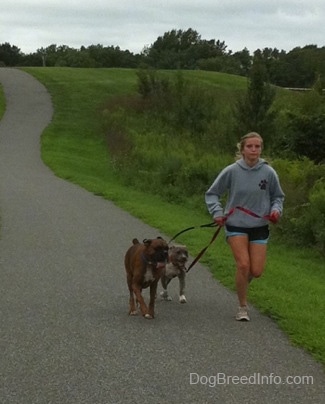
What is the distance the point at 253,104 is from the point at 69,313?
26.6 metres

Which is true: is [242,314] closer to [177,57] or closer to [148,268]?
[148,268]

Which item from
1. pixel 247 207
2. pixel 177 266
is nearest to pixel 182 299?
pixel 177 266

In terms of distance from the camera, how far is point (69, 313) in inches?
324

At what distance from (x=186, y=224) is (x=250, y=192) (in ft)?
27.4

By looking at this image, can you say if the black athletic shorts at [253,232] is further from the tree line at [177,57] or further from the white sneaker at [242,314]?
the tree line at [177,57]

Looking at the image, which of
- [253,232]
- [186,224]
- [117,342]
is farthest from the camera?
[186,224]

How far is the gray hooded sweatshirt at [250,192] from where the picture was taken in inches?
310

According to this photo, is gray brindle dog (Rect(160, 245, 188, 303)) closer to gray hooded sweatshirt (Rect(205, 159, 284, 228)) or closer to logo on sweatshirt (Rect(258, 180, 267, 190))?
gray hooded sweatshirt (Rect(205, 159, 284, 228))

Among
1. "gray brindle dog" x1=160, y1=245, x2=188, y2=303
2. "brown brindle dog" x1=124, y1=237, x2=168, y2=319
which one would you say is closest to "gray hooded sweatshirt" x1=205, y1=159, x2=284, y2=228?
"brown brindle dog" x1=124, y1=237, x2=168, y2=319

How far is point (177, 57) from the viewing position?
122 metres

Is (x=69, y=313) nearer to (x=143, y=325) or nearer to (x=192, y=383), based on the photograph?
(x=143, y=325)

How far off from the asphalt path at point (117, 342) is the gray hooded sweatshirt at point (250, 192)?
111 centimetres

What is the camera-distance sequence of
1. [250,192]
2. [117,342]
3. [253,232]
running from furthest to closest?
[253,232]
[250,192]
[117,342]

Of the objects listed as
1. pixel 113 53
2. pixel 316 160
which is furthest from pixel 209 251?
pixel 113 53
